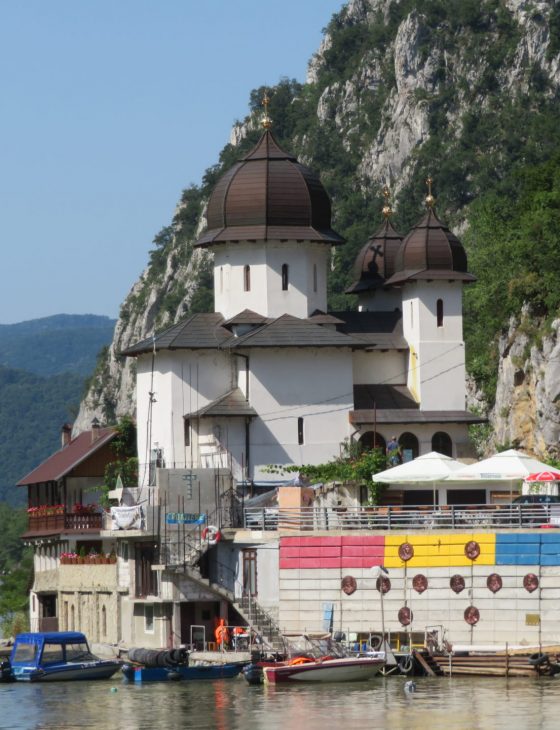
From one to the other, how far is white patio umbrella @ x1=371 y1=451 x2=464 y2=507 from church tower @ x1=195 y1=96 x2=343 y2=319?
15.5 metres

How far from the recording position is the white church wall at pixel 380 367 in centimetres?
8331

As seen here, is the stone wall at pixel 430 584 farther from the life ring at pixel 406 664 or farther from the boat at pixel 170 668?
the boat at pixel 170 668

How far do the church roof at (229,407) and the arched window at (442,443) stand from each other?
300 inches

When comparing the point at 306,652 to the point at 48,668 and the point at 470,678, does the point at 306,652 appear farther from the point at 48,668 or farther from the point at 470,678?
the point at 48,668

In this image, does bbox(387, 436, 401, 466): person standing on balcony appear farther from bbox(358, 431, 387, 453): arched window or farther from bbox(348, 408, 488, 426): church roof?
bbox(348, 408, 488, 426): church roof

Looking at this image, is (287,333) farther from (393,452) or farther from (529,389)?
(529,389)

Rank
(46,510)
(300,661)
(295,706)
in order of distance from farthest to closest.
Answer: (46,510)
(300,661)
(295,706)

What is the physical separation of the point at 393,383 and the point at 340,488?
9.39 meters

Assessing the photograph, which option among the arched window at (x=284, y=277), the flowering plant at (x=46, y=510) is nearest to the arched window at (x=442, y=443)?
the arched window at (x=284, y=277)

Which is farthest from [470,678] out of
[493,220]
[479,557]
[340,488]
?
[493,220]

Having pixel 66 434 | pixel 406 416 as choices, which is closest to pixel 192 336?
pixel 406 416

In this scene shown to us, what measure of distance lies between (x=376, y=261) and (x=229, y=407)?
50.8 ft

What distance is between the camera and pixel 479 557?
6275cm

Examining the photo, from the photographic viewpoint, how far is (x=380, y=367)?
3300 inches
